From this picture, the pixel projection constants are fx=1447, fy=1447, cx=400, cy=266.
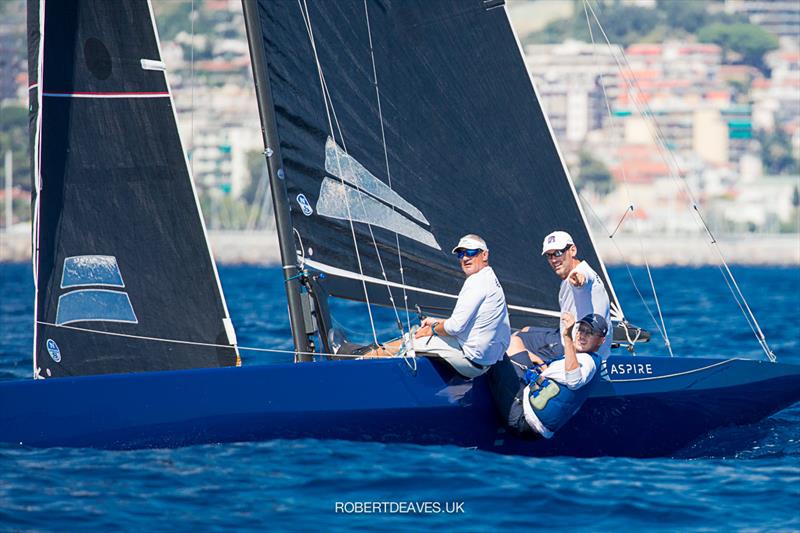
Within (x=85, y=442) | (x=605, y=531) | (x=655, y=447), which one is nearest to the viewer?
(x=605, y=531)

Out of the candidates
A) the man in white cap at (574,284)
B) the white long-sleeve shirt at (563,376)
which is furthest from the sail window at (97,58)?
the white long-sleeve shirt at (563,376)

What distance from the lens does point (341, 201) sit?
25.9ft

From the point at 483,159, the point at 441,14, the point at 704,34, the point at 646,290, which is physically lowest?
the point at 646,290

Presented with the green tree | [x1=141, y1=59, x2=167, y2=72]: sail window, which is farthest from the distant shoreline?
the green tree

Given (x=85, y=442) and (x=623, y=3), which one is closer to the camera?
(x=85, y=442)

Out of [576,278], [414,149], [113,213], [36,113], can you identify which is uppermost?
[36,113]

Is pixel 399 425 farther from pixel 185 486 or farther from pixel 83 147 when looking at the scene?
pixel 83 147

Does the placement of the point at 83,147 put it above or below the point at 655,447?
above

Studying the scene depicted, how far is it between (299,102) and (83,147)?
1.18 m

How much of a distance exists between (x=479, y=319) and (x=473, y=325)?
40 millimetres

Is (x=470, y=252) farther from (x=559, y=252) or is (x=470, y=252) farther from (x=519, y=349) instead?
(x=519, y=349)

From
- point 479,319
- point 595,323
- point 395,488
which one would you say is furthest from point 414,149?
point 395,488

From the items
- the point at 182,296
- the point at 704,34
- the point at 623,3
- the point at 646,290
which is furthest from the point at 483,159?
the point at 623,3

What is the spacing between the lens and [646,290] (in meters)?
30.4
